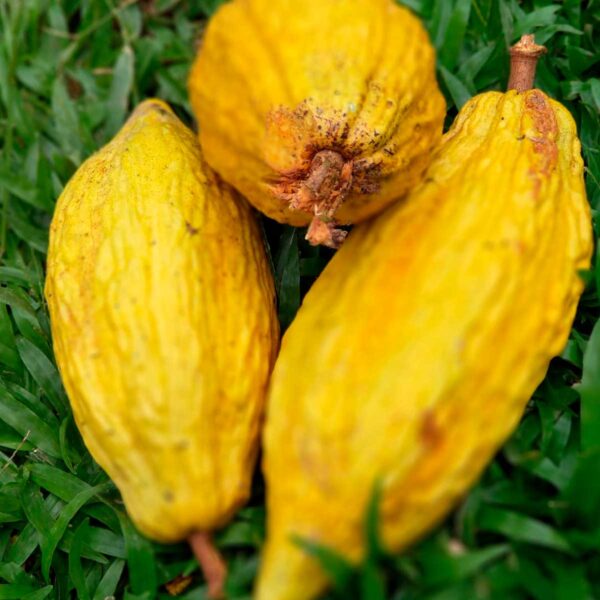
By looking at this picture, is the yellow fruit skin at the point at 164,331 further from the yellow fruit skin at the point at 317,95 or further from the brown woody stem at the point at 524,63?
the brown woody stem at the point at 524,63

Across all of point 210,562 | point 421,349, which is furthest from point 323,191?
point 210,562

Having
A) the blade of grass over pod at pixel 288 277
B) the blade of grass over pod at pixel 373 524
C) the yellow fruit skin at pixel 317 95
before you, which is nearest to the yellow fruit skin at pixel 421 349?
the blade of grass over pod at pixel 373 524

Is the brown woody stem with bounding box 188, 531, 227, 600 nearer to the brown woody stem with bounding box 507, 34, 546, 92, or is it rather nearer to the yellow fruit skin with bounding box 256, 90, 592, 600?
the yellow fruit skin with bounding box 256, 90, 592, 600

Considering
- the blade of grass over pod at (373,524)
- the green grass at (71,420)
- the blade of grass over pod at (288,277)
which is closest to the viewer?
the blade of grass over pod at (373,524)

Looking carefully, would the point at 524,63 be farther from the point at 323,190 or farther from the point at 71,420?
the point at 71,420

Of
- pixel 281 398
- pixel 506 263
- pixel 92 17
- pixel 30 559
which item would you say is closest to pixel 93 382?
pixel 281 398

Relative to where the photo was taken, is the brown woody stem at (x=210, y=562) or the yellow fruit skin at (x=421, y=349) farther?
the brown woody stem at (x=210, y=562)
